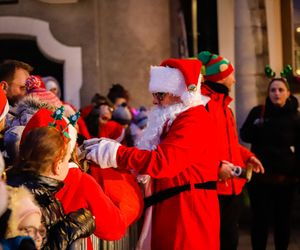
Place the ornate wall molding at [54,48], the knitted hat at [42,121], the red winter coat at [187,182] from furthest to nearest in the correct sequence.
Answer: the ornate wall molding at [54,48] < the red winter coat at [187,182] < the knitted hat at [42,121]

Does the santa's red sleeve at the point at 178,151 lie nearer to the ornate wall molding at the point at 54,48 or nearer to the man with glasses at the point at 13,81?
the man with glasses at the point at 13,81

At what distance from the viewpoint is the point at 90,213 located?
2648 millimetres

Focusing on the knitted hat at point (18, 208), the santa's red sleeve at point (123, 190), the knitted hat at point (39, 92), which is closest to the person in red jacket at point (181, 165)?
the santa's red sleeve at point (123, 190)

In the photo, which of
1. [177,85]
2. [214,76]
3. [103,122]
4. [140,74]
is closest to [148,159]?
[177,85]

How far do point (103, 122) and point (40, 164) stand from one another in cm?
474

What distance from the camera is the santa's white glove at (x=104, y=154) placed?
3.42 m

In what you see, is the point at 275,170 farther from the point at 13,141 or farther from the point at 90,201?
the point at 90,201

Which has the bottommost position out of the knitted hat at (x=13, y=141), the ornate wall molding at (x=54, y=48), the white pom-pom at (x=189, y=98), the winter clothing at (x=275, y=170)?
the winter clothing at (x=275, y=170)

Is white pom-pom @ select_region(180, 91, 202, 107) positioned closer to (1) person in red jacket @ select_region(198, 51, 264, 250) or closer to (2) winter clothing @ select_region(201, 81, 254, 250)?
(1) person in red jacket @ select_region(198, 51, 264, 250)

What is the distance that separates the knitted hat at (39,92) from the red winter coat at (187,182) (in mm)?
725

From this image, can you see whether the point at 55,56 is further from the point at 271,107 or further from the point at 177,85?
the point at 177,85

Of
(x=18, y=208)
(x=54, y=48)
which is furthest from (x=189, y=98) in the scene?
(x=54, y=48)

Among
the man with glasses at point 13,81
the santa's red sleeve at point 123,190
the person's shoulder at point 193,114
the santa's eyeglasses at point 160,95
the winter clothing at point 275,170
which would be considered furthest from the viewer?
the winter clothing at point 275,170

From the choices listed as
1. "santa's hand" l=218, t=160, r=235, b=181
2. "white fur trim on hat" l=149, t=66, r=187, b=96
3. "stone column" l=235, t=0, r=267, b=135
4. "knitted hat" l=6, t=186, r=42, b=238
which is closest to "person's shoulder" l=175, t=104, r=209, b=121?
"white fur trim on hat" l=149, t=66, r=187, b=96
